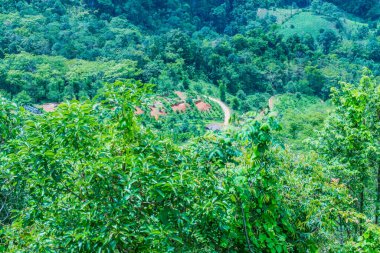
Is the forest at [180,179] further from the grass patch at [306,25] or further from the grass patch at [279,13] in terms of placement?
the grass patch at [279,13]

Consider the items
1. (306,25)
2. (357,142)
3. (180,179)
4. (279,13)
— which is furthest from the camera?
(279,13)

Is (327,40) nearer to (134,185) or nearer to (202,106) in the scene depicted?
(202,106)

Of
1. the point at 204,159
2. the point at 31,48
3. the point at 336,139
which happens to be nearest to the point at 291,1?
the point at 31,48

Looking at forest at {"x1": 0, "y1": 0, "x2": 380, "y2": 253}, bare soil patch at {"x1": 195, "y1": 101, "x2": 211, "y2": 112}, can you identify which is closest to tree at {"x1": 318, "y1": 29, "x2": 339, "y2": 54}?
bare soil patch at {"x1": 195, "y1": 101, "x2": 211, "y2": 112}

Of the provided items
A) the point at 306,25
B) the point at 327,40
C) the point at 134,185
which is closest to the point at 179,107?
the point at 134,185

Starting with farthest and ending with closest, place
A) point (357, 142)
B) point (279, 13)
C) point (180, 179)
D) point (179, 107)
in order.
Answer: point (279, 13) → point (179, 107) → point (357, 142) → point (180, 179)

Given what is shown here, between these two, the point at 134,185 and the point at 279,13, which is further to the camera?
the point at 279,13

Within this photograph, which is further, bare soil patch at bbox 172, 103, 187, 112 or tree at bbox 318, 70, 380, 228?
bare soil patch at bbox 172, 103, 187, 112

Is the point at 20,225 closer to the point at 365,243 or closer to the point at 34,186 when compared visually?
the point at 34,186

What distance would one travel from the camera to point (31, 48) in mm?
36062

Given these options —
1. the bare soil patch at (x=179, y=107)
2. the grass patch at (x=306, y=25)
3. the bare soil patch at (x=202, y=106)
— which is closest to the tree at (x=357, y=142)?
the bare soil patch at (x=179, y=107)

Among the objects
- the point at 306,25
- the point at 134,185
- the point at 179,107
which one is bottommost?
the point at 179,107

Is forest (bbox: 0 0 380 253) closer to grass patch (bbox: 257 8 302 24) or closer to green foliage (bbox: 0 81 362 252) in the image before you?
green foliage (bbox: 0 81 362 252)

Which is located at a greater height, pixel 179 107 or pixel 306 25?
pixel 306 25
